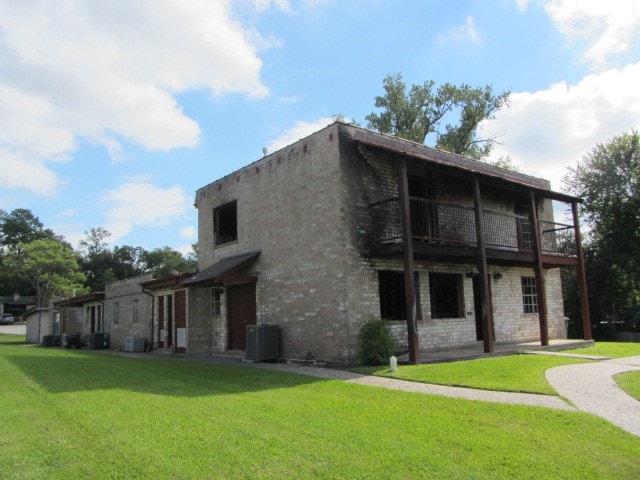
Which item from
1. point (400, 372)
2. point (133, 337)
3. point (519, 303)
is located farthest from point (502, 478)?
point (133, 337)

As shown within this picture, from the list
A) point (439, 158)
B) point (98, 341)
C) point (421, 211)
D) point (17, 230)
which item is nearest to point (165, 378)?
point (421, 211)

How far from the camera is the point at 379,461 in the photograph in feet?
15.2

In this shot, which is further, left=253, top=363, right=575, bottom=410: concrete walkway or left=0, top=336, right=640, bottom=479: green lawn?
left=253, top=363, right=575, bottom=410: concrete walkway

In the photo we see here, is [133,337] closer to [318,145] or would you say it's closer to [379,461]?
[318,145]

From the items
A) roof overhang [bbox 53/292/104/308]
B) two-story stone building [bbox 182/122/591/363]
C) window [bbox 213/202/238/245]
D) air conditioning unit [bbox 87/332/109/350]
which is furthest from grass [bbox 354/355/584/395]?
roof overhang [bbox 53/292/104/308]

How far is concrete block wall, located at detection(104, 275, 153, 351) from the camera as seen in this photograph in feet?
70.4

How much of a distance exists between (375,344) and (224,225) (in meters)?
8.48

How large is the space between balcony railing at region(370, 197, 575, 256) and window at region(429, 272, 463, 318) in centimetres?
113

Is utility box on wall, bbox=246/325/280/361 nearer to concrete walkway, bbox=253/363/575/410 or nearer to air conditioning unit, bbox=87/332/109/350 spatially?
concrete walkway, bbox=253/363/575/410

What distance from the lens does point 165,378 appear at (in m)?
10.4

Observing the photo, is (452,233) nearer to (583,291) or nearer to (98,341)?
(583,291)

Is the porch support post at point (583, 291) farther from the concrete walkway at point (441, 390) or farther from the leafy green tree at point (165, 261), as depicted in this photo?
the leafy green tree at point (165, 261)

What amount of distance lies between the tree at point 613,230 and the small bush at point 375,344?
55.9ft

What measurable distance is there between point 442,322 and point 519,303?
13.4 feet
